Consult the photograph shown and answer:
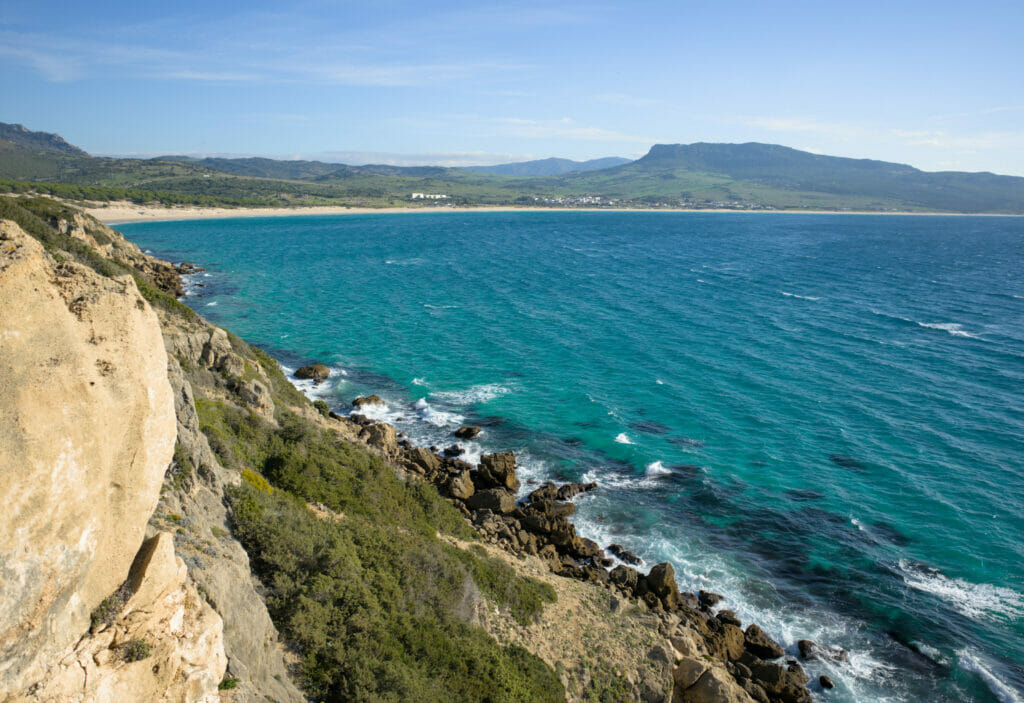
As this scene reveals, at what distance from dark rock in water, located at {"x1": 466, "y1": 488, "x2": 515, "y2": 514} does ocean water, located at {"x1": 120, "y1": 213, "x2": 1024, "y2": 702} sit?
3.14m

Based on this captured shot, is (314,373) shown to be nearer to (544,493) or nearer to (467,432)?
(467,432)

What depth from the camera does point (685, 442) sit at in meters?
37.3

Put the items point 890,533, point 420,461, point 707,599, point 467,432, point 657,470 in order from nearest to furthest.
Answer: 1. point 707,599
2. point 890,533
3. point 420,461
4. point 657,470
5. point 467,432

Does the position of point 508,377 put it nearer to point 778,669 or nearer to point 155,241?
point 778,669

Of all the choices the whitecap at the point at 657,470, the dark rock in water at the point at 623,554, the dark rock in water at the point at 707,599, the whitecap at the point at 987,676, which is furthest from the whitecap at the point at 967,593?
the dark rock in water at the point at 623,554

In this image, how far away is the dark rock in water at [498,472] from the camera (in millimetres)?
30938

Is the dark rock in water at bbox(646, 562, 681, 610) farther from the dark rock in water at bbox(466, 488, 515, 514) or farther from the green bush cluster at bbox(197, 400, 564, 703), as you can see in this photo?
the dark rock in water at bbox(466, 488, 515, 514)

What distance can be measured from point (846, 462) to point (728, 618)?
A: 17227 mm

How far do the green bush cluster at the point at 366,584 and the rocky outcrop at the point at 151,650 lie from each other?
13.5ft

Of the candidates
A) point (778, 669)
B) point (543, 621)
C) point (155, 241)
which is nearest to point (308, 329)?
point (543, 621)

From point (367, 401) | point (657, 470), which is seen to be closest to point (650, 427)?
point (657, 470)

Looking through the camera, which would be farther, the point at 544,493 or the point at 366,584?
the point at 544,493

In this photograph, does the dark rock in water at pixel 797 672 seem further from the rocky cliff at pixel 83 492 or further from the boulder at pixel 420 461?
the rocky cliff at pixel 83 492

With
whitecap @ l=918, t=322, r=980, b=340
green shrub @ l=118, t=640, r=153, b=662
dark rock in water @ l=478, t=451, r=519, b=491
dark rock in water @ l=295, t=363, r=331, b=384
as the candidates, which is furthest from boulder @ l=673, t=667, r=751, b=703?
whitecap @ l=918, t=322, r=980, b=340
